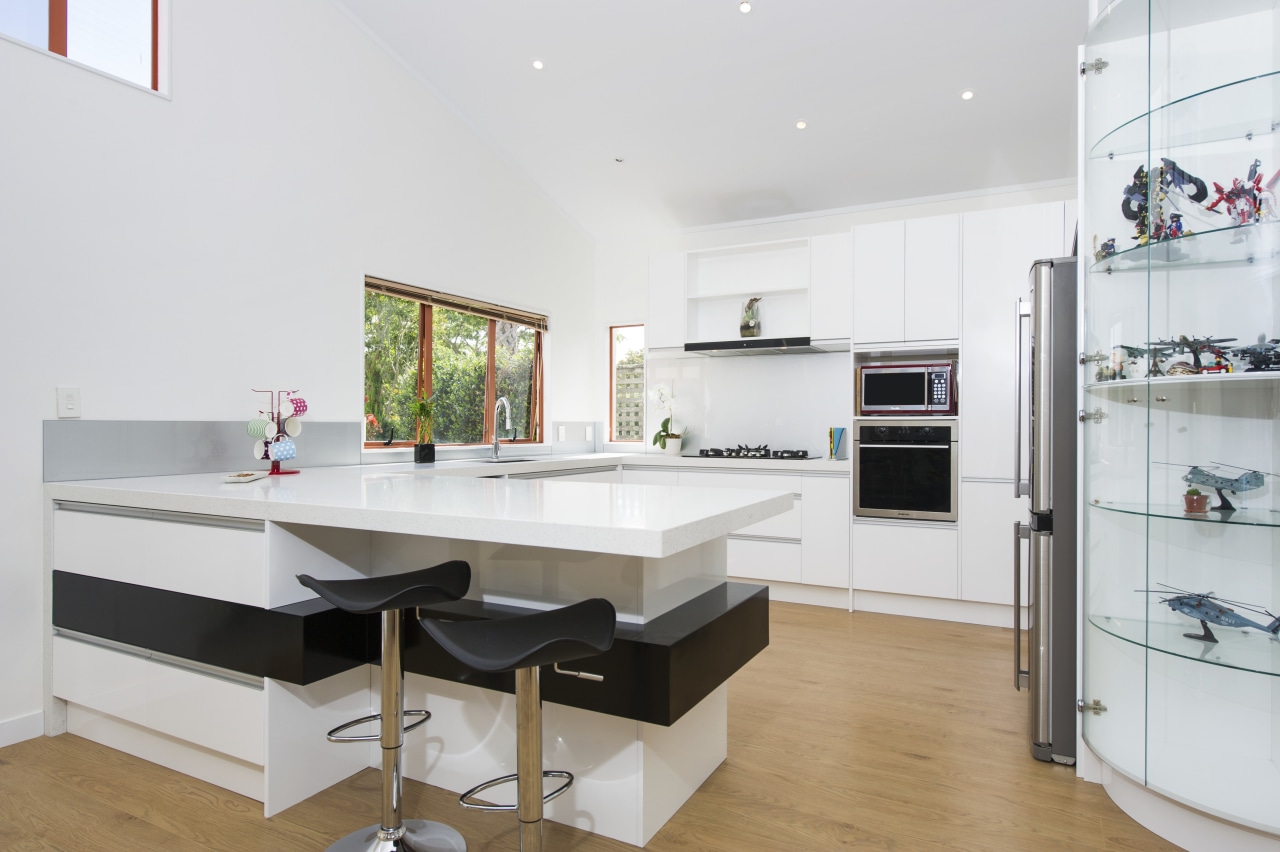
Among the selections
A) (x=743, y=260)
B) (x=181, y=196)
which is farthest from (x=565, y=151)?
(x=181, y=196)

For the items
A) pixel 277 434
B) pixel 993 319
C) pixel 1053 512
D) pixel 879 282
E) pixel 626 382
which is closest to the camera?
pixel 1053 512

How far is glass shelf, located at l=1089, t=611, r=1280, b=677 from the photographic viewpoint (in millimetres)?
1762

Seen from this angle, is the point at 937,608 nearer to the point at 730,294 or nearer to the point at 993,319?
the point at 993,319

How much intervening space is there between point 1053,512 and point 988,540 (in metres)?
1.75

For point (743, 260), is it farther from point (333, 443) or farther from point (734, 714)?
point (734, 714)

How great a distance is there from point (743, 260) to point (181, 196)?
3.48 m

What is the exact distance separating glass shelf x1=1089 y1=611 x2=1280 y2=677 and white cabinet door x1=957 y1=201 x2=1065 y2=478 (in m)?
2.09

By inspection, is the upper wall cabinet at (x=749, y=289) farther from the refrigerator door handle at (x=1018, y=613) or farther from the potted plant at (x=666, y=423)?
the refrigerator door handle at (x=1018, y=613)

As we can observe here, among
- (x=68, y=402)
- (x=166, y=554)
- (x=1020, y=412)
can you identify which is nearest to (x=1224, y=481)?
(x=1020, y=412)

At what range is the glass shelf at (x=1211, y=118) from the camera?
1.77 meters

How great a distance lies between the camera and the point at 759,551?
4566 millimetres

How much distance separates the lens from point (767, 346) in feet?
15.5

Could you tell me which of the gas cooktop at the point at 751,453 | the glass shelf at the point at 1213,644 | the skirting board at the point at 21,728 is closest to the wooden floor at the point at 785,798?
the skirting board at the point at 21,728

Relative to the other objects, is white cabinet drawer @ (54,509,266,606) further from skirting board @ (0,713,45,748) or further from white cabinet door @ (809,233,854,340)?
white cabinet door @ (809,233,854,340)
